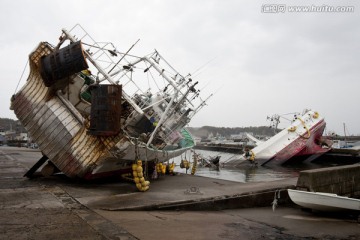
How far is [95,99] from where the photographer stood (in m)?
10.3

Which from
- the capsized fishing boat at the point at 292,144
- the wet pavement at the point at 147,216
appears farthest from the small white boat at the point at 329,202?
the capsized fishing boat at the point at 292,144

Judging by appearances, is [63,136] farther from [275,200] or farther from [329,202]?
[329,202]

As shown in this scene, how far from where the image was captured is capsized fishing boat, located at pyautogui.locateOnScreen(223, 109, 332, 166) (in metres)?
27.9

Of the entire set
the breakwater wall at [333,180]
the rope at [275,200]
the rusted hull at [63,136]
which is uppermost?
the rusted hull at [63,136]

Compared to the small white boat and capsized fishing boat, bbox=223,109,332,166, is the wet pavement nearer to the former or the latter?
the small white boat

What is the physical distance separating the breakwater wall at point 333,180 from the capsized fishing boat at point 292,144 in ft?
49.2

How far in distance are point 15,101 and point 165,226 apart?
8.94m

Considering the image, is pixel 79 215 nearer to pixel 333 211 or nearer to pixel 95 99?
pixel 95 99

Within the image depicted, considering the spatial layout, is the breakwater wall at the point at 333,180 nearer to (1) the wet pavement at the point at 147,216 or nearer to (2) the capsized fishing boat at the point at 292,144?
(1) the wet pavement at the point at 147,216

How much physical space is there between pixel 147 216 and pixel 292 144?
77.0ft

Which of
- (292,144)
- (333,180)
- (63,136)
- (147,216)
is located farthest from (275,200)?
(292,144)

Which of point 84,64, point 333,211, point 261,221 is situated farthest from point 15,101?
point 333,211

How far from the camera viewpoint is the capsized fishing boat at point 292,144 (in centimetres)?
2788

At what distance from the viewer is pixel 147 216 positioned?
693cm
